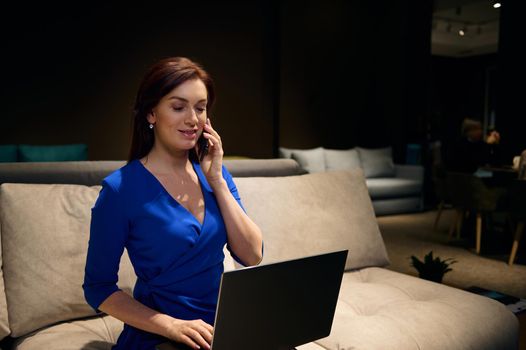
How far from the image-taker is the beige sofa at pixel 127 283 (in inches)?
61.8

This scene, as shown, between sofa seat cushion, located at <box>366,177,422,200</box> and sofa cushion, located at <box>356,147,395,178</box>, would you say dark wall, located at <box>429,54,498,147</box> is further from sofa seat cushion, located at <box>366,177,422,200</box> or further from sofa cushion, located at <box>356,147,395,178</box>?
sofa seat cushion, located at <box>366,177,422,200</box>

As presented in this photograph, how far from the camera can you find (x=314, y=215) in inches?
88.6

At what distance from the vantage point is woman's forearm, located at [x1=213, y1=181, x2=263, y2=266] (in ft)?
4.39

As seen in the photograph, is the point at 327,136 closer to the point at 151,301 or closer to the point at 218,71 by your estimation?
the point at 218,71

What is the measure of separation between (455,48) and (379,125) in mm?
5422

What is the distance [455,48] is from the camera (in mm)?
12281

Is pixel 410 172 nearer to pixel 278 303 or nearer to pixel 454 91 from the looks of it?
pixel 278 303

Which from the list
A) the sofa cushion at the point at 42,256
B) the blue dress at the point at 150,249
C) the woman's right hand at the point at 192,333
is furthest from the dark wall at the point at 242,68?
the woman's right hand at the point at 192,333

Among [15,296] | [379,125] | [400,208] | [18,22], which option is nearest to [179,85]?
[15,296]

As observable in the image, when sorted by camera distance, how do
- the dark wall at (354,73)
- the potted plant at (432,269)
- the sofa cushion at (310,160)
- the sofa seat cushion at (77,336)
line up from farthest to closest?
the dark wall at (354,73)
the sofa cushion at (310,160)
the potted plant at (432,269)
the sofa seat cushion at (77,336)

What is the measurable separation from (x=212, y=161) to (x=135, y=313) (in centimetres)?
46

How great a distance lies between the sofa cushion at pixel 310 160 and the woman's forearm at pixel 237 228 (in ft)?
17.3

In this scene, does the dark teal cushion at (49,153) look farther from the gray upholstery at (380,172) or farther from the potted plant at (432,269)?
the potted plant at (432,269)

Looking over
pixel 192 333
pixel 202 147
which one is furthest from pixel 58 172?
pixel 192 333
